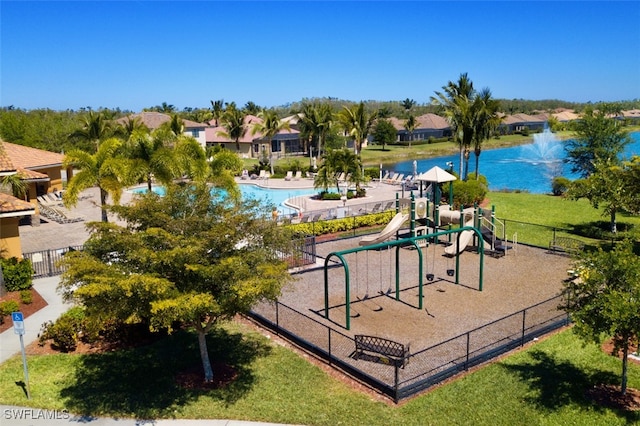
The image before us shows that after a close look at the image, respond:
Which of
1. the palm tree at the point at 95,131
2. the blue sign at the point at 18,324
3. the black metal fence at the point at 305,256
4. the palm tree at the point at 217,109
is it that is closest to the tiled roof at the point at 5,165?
the blue sign at the point at 18,324

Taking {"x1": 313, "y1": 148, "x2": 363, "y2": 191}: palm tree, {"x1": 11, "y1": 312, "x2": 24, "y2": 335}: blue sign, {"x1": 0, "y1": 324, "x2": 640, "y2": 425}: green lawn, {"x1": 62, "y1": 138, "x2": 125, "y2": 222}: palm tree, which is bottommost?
{"x1": 0, "y1": 324, "x2": 640, "y2": 425}: green lawn

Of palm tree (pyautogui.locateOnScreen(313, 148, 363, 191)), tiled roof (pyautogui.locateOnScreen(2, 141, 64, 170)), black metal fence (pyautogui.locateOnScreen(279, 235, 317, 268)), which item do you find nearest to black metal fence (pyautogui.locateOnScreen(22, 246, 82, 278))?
black metal fence (pyautogui.locateOnScreen(279, 235, 317, 268))

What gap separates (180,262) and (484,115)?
117 feet

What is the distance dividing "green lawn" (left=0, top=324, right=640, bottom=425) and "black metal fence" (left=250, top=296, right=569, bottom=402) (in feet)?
1.18

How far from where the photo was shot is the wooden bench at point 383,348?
1287cm

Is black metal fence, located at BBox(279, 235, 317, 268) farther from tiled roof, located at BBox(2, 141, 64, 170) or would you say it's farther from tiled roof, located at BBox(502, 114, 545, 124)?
tiled roof, located at BBox(502, 114, 545, 124)

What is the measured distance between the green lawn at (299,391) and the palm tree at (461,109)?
2916cm

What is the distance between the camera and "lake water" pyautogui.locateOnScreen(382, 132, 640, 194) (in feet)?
192

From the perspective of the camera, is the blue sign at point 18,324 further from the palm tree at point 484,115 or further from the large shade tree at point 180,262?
the palm tree at point 484,115

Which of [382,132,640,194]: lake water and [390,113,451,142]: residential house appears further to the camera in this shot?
[390,113,451,142]: residential house

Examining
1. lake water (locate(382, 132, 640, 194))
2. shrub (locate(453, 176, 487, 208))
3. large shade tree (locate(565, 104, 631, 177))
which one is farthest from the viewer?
lake water (locate(382, 132, 640, 194))

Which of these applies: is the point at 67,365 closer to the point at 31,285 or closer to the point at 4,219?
the point at 31,285

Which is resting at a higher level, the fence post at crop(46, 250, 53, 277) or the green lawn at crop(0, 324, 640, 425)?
the fence post at crop(46, 250, 53, 277)

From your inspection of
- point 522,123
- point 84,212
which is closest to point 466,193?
point 84,212
